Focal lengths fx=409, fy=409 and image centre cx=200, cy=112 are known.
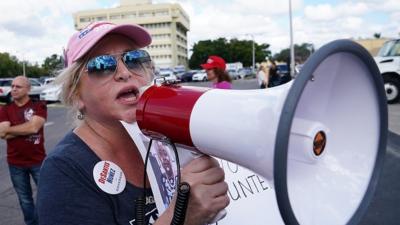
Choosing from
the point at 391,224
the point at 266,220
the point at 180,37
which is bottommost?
the point at 391,224

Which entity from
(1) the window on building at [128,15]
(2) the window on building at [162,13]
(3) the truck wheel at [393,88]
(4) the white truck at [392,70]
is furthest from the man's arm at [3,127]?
(2) the window on building at [162,13]

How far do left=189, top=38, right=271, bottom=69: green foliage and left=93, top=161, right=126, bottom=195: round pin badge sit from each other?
7983 cm

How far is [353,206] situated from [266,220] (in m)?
0.39

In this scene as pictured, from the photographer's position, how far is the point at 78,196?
1.16 metres

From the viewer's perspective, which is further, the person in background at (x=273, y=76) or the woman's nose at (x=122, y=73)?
the person in background at (x=273, y=76)

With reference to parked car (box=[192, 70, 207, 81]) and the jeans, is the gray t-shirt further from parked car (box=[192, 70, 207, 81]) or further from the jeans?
parked car (box=[192, 70, 207, 81])

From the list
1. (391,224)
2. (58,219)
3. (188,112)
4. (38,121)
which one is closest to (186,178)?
(188,112)

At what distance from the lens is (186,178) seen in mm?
1097

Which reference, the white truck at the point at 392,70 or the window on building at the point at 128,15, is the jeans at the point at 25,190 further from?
the window on building at the point at 128,15

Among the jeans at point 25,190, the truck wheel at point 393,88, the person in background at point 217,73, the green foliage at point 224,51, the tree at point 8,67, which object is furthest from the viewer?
the green foliage at point 224,51

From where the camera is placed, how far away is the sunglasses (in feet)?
4.63

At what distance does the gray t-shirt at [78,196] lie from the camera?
1130 mm

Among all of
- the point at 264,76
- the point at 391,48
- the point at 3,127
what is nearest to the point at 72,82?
the point at 3,127

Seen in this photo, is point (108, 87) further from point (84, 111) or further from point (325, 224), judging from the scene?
point (325, 224)
